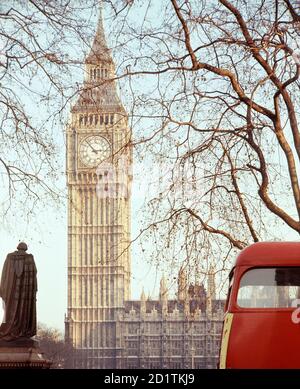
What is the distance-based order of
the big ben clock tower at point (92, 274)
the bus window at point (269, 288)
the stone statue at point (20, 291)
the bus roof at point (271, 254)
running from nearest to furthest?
1. the bus window at point (269, 288)
2. the bus roof at point (271, 254)
3. the stone statue at point (20, 291)
4. the big ben clock tower at point (92, 274)

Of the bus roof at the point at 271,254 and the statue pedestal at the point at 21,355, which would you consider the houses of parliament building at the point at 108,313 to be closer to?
the statue pedestal at the point at 21,355

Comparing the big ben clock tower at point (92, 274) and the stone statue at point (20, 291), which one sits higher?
the big ben clock tower at point (92, 274)

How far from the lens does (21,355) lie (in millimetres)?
14438

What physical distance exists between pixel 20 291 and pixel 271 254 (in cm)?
A: 551

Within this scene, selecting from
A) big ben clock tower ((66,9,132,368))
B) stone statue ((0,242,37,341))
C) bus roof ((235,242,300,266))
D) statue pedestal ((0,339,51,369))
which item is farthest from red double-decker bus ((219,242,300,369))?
big ben clock tower ((66,9,132,368))

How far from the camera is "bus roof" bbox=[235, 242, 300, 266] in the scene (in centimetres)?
1052

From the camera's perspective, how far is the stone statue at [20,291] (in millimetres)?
14922

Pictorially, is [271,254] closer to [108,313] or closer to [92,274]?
[108,313]

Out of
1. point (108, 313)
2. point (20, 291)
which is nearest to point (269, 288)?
point (20, 291)

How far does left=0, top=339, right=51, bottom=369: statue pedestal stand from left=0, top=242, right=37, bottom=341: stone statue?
0.61 ft

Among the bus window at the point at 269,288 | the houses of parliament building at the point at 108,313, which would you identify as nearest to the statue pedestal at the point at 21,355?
the bus window at the point at 269,288

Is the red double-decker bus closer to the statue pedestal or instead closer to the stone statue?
the statue pedestal

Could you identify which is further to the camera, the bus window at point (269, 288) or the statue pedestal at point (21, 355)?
the statue pedestal at point (21, 355)
